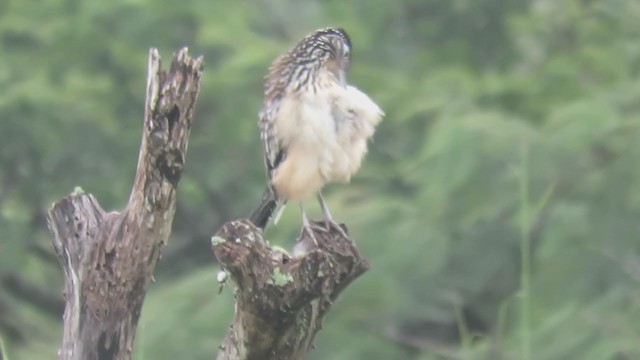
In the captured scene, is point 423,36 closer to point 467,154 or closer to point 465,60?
point 465,60

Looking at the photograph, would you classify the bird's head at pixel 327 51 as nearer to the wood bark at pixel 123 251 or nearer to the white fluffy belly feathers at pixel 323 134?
the white fluffy belly feathers at pixel 323 134

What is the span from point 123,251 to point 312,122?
42.9 inches

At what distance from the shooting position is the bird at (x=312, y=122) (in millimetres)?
4707

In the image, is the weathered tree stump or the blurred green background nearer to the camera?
the weathered tree stump

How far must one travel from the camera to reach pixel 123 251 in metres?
3.75

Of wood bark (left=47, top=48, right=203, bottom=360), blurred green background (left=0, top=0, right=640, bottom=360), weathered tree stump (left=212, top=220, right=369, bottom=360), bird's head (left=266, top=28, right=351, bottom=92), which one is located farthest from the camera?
blurred green background (left=0, top=0, right=640, bottom=360)

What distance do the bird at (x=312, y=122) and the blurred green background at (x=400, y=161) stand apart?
1.25 metres

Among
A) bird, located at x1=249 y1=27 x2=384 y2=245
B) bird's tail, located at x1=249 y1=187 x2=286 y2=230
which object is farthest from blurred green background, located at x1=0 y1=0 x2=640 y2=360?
bird, located at x1=249 y1=27 x2=384 y2=245

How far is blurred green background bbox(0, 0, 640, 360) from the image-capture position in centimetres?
797

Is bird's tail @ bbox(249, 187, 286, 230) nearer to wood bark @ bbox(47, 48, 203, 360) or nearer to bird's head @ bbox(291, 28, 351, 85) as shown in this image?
bird's head @ bbox(291, 28, 351, 85)

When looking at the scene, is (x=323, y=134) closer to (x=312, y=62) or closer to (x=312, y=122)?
(x=312, y=122)

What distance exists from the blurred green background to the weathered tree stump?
2.19 metres

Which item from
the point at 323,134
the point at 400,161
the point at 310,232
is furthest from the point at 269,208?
the point at 400,161

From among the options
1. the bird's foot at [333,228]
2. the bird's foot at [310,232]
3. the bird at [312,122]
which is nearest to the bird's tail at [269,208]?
the bird at [312,122]
